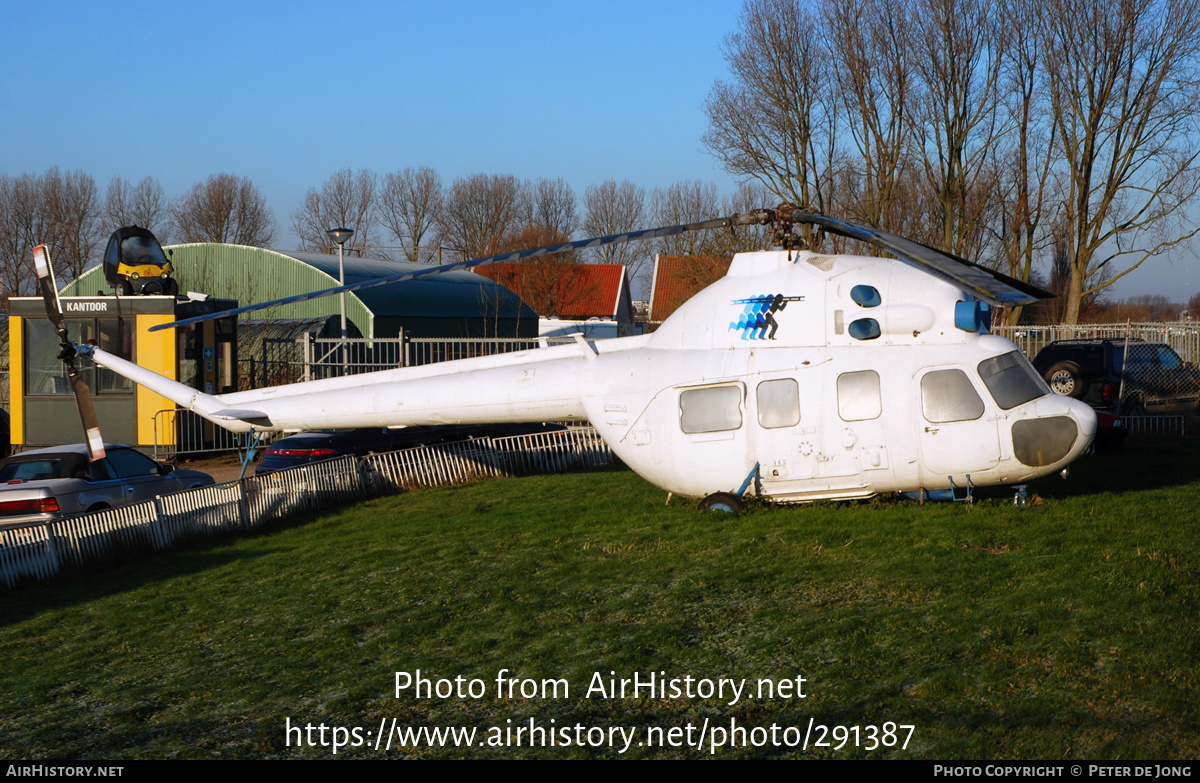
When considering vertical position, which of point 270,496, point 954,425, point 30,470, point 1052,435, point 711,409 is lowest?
point 270,496

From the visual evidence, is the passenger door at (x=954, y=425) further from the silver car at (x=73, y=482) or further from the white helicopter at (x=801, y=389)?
the silver car at (x=73, y=482)

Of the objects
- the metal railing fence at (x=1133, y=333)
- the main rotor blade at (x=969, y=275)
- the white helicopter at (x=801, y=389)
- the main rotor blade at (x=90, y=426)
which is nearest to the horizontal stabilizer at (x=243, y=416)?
the white helicopter at (x=801, y=389)

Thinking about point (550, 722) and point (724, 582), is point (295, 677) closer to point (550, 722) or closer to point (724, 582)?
point (550, 722)

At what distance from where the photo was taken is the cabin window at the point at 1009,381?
435 inches

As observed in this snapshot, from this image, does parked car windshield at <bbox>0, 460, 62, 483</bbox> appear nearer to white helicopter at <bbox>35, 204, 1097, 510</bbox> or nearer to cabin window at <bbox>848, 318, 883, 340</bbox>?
white helicopter at <bbox>35, 204, 1097, 510</bbox>

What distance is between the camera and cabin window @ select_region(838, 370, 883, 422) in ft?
37.1

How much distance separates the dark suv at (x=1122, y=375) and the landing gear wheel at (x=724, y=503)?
36.6 feet

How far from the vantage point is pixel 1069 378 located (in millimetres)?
20016

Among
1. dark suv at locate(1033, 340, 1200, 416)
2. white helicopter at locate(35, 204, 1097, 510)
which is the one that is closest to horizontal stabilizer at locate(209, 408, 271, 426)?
white helicopter at locate(35, 204, 1097, 510)

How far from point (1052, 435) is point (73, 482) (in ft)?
44.4

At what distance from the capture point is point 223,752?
19.8ft

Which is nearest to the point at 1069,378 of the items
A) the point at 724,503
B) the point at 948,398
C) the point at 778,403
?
the point at 948,398

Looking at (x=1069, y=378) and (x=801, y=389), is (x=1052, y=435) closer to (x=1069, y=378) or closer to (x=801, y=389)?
(x=801, y=389)

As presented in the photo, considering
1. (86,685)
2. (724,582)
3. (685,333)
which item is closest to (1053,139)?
(685,333)
